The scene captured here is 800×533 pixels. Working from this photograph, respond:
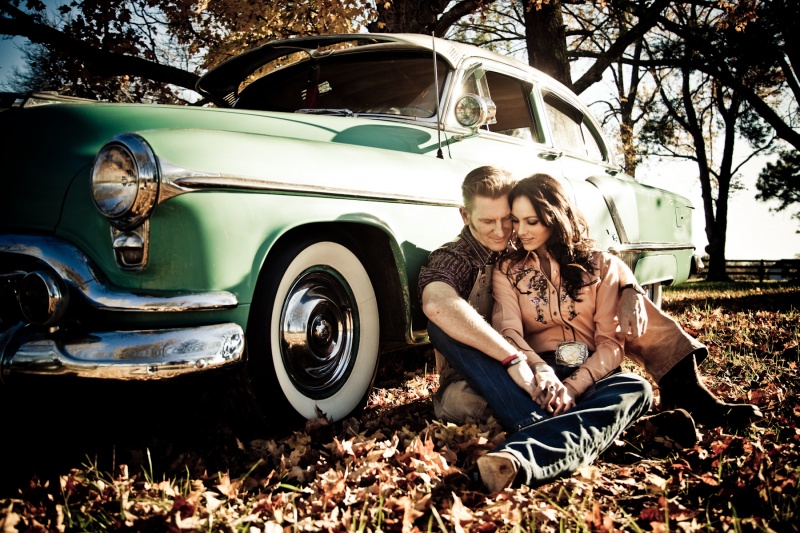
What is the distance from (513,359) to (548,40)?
793 cm

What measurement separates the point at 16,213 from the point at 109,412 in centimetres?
99

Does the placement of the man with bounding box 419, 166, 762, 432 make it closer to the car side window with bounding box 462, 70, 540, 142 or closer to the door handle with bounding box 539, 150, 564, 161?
the car side window with bounding box 462, 70, 540, 142

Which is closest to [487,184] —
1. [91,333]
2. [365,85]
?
[365,85]

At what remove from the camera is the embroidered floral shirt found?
2576 mm

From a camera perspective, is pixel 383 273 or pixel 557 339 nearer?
pixel 557 339

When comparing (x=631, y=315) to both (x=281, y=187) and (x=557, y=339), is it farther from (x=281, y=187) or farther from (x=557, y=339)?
(x=281, y=187)

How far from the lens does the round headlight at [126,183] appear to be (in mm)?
1981

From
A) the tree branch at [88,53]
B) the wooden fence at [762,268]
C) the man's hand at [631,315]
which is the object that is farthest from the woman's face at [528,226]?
the wooden fence at [762,268]

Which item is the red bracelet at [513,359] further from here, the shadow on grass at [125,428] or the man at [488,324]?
the shadow on grass at [125,428]

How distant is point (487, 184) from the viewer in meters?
2.68

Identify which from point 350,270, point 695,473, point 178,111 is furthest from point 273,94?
point 695,473

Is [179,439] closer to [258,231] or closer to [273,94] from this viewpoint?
[258,231]

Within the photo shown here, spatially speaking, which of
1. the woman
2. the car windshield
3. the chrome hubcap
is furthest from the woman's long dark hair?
the car windshield

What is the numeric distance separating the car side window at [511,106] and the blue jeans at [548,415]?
1.89 meters
